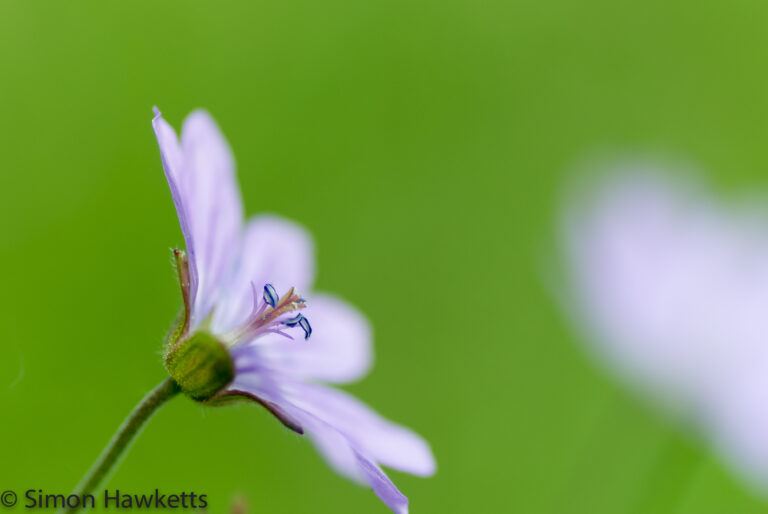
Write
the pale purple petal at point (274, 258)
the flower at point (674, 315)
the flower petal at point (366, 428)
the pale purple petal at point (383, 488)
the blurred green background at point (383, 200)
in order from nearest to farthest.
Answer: the pale purple petal at point (383, 488) → the flower petal at point (366, 428) → the pale purple petal at point (274, 258) → the flower at point (674, 315) → the blurred green background at point (383, 200)

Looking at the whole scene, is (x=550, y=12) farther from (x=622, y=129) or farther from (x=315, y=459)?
(x=315, y=459)

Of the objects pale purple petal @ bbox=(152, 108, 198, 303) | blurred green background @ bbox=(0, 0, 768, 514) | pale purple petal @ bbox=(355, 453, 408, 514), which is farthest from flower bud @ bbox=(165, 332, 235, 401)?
blurred green background @ bbox=(0, 0, 768, 514)

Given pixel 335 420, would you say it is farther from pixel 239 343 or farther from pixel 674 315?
pixel 674 315

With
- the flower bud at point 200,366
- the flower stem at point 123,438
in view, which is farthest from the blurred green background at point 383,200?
the flower stem at point 123,438

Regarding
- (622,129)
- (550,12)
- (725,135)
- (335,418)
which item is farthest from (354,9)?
(335,418)

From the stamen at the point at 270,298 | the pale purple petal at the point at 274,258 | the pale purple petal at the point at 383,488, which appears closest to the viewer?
the pale purple petal at the point at 383,488

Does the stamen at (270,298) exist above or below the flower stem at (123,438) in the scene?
above

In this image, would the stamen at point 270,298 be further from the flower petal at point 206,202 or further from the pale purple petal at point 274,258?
the pale purple petal at point 274,258
